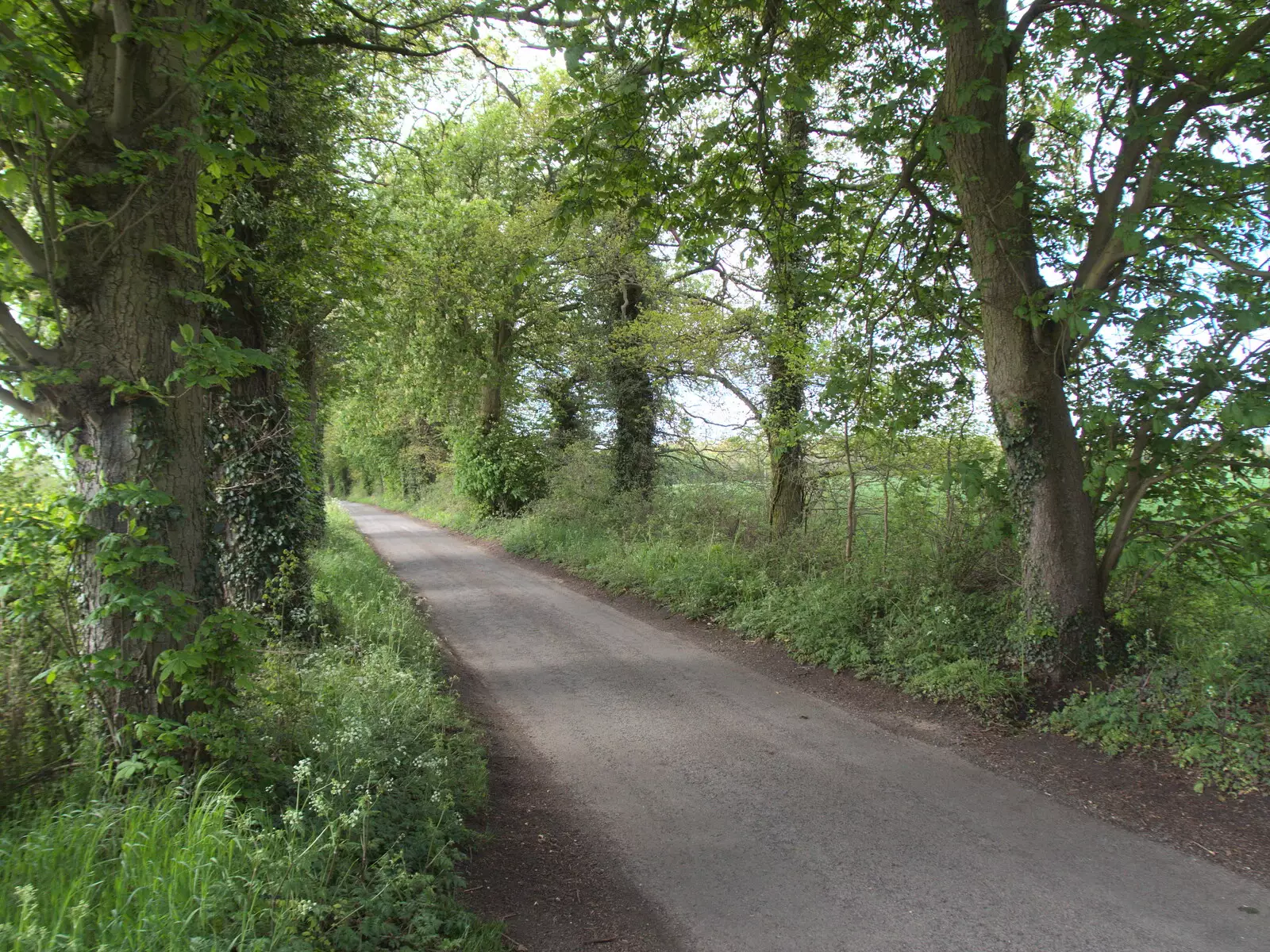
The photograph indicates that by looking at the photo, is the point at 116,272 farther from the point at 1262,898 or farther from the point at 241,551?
the point at 1262,898

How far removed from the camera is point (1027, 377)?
683cm

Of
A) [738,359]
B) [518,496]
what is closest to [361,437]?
[518,496]

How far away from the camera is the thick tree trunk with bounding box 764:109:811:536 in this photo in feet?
26.2

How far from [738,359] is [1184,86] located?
29.4 feet

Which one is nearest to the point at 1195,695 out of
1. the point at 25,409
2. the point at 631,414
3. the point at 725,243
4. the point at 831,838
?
the point at 831,838

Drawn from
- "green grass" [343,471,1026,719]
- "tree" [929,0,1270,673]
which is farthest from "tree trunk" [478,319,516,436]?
"tree" [929,0,1270,673]

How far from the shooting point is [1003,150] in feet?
22.1

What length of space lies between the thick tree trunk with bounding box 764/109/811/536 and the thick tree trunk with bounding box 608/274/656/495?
16.0ft

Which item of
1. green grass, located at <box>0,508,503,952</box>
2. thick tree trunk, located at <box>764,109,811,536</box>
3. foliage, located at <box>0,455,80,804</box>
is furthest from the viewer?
thick tree trunk, located at <box>764,109,811,536</box>

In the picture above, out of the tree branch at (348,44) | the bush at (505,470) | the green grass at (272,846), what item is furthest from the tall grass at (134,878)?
the bush at (505,470)

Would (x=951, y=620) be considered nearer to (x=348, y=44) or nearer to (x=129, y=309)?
(x=129, y=309)

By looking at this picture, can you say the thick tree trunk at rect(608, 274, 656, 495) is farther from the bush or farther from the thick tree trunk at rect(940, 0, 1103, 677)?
the thick tree trunk at rect(940, 0, 1103, 677)

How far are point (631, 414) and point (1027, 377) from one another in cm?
1193

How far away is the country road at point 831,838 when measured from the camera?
3797 millimetres
